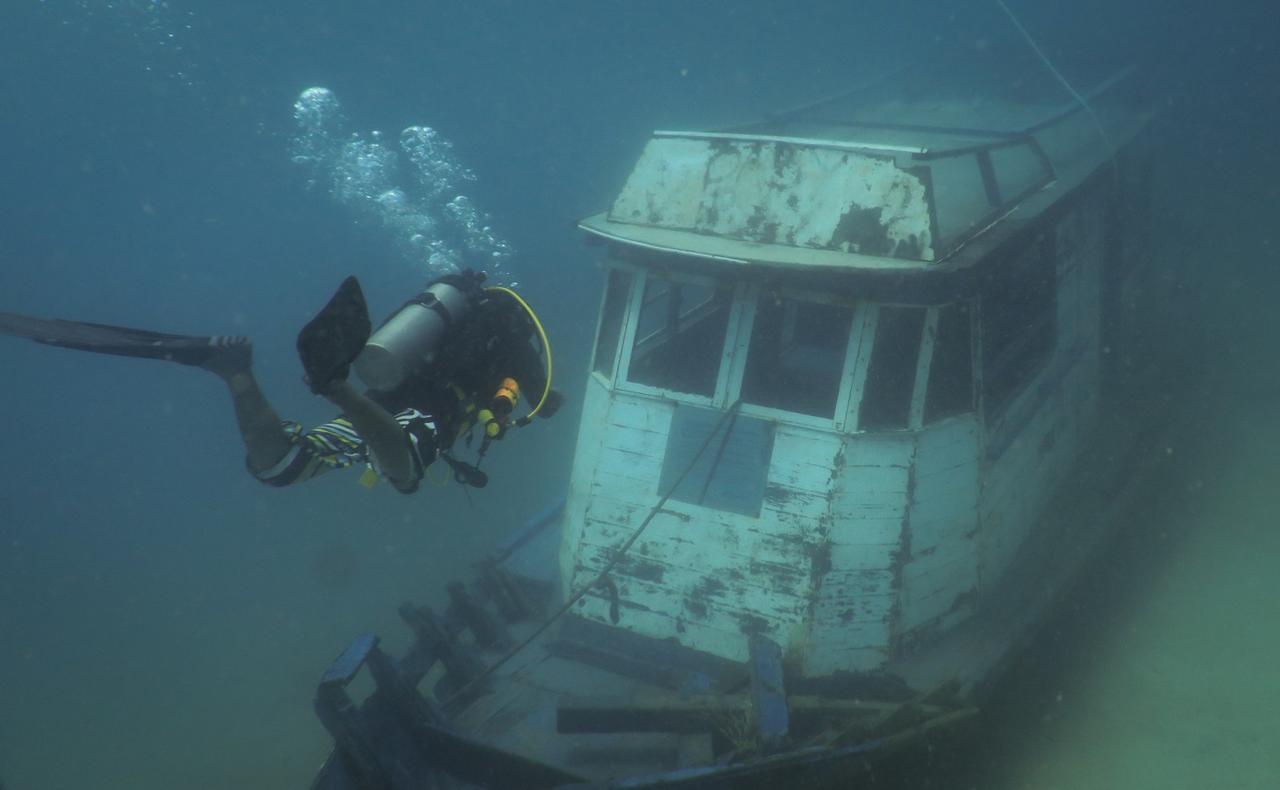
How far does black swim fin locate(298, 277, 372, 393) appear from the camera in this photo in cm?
254

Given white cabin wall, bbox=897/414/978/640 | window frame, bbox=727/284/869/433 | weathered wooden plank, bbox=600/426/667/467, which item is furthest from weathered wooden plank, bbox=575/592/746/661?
window frame, bbox=727/284/869/433

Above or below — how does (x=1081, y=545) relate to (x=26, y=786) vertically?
above

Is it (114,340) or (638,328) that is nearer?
(114,340)

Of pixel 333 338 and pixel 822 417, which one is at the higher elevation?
pixel 333 338

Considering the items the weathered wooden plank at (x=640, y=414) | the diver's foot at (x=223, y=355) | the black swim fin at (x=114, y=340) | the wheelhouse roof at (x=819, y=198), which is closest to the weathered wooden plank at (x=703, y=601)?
the weathered wooden plank at (x=640, y=414)

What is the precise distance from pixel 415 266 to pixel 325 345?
186 feet

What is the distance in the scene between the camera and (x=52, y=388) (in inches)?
1845

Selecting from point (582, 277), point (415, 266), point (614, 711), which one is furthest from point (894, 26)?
point (614, 711)

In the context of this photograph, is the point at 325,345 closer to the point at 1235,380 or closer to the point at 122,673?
the point at 1235,380

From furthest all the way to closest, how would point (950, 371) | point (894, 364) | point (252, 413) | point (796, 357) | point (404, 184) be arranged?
point (404, 184) < point (796, 357) < point (894, 364) < point (950, 371) < point (252, 413)

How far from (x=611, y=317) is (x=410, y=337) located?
10.6 feet

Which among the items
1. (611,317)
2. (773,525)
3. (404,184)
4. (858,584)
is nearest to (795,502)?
(773,525)

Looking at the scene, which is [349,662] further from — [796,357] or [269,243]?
[269,243]

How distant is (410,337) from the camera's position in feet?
11.2
